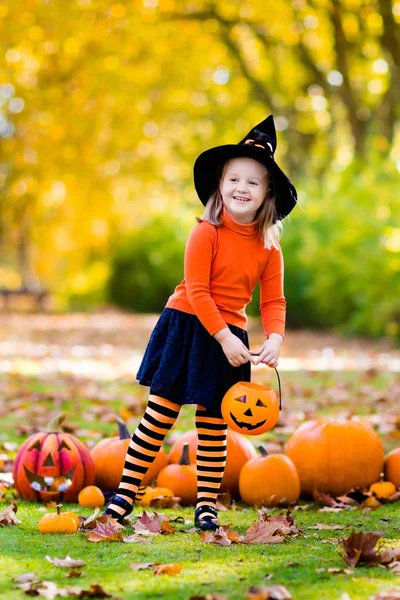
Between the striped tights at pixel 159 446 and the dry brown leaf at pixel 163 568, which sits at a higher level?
the striped tights at pixel 159 446

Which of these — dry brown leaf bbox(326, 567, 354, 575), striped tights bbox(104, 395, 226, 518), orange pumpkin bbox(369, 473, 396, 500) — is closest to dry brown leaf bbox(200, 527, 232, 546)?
striped tights bbox(104, 395, 226, 518)

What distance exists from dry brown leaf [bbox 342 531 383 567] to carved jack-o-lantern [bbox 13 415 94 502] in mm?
1560

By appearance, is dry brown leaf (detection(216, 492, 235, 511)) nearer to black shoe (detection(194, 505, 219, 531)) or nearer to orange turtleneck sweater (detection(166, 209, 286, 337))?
black shoe (detection(194, 505, 219, 531))

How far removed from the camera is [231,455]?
448 centimetres

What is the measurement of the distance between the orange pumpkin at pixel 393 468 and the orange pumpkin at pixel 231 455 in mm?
664

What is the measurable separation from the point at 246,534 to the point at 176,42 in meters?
17.8

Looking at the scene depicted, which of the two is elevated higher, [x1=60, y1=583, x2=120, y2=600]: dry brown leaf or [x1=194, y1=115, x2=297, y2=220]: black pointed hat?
[x1=194, y1=115, x2=297, y2=220]: black pointed hat

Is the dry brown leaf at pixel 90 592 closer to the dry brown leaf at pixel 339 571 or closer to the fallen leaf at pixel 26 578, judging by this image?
the fallen leaf at pixel 26 578

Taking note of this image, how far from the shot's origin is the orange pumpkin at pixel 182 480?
4.23 m

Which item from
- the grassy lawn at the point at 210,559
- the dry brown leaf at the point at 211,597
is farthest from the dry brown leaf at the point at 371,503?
the dry brown leaf at the point at 211,597

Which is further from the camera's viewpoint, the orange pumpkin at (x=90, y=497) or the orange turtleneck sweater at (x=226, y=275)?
the orange pumpkin at (x=90, y=497)

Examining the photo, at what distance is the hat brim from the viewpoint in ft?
12.2

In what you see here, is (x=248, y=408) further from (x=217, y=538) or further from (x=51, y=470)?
(x=51, y=470)

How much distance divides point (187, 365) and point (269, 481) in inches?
34.3
